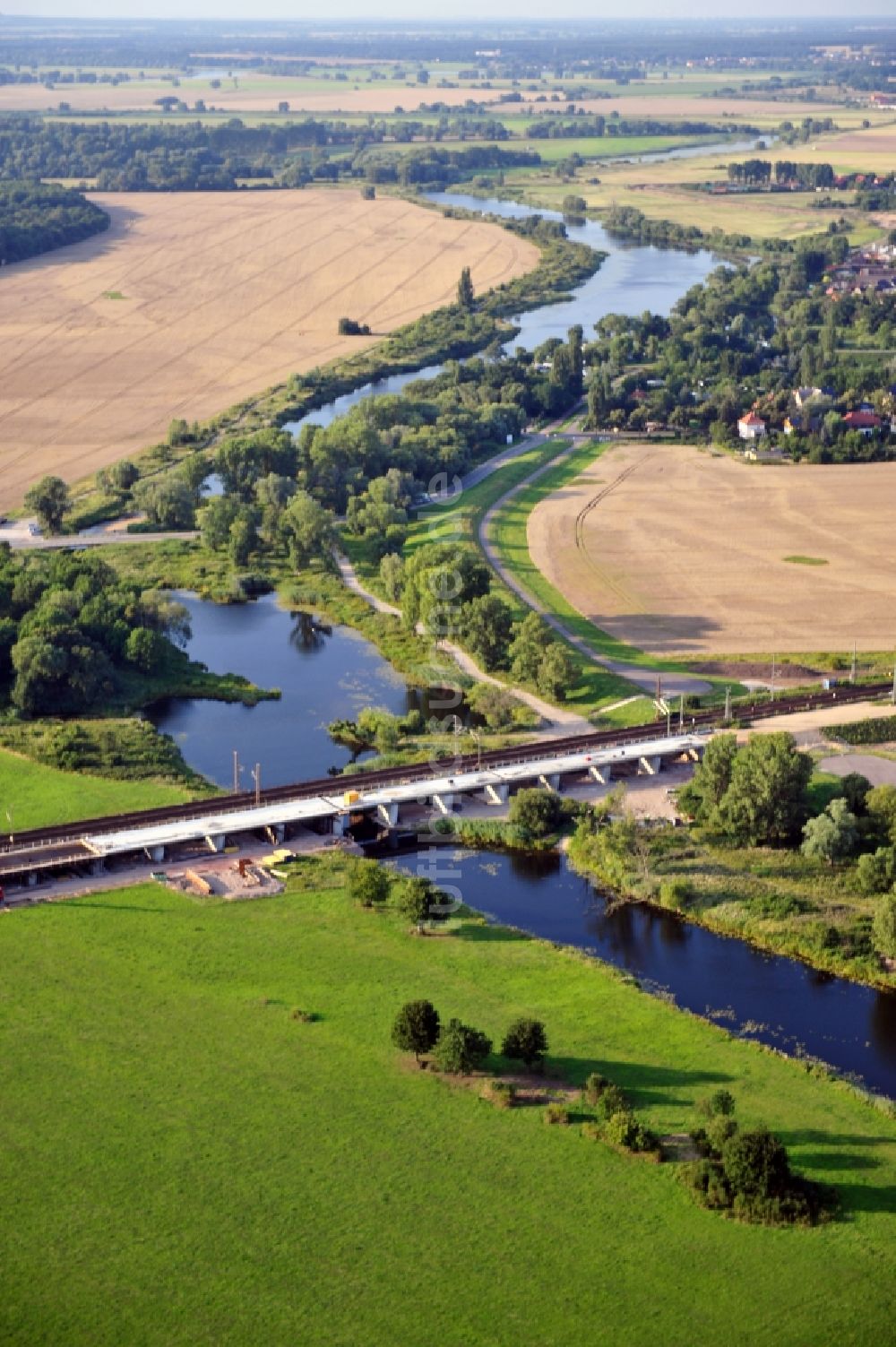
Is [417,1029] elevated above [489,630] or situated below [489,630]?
below

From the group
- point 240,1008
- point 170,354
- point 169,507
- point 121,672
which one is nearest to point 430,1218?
point 240,1008

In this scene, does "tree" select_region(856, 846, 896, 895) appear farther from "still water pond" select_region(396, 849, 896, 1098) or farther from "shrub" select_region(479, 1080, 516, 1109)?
"shrub" select_region(479, 1080, 516, 1109)

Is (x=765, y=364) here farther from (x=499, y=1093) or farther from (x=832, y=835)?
(x=499, y=1093)

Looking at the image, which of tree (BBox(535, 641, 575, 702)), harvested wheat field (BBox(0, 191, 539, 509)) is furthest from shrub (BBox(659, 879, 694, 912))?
harvested wheat field (BBox(0, 191, 539, 509))

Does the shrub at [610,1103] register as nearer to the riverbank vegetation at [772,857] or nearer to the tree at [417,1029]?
the tree at [417,1029]

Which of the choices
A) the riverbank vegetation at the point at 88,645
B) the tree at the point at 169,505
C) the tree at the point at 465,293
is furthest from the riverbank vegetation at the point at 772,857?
the tree at the point at 465,293

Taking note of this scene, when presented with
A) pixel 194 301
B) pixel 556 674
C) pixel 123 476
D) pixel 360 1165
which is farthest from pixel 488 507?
pixel 194 301
